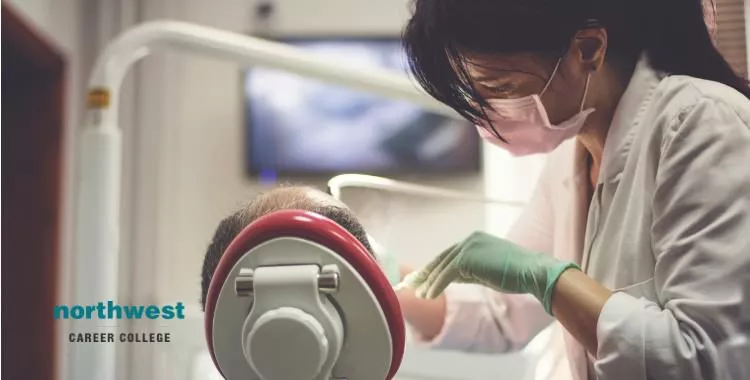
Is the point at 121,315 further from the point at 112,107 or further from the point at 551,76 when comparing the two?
the point at 551,76

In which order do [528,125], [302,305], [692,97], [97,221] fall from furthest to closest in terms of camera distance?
[97,221] → [528,125] → [692,97] → [302,305]

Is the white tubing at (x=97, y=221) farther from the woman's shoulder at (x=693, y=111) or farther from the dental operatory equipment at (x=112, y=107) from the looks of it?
the woman's shoulder at (x=693, y=111)

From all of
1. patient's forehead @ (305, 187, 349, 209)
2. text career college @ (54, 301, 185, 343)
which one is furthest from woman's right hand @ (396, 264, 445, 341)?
text career college @ (54, 301, 185, 343)

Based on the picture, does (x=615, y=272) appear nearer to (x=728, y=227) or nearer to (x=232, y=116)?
Answer: (x=728, y=227)

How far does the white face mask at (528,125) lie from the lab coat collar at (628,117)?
0.11ft

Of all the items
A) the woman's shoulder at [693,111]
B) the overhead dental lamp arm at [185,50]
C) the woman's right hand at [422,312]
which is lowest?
the woman's right hand at [422,312]

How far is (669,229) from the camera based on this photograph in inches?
23.7

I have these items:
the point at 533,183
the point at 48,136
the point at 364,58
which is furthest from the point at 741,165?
the point at 48,136

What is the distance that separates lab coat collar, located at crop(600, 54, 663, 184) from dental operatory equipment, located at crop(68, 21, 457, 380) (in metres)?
0.22

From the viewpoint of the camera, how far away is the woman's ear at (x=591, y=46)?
668mm

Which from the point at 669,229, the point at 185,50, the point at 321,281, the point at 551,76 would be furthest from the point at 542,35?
the point at 185,50

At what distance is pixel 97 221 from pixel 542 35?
53cm

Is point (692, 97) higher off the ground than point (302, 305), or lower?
higher

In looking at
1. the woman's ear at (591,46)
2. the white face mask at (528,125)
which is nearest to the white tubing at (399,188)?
the white face mask at (528,125)
